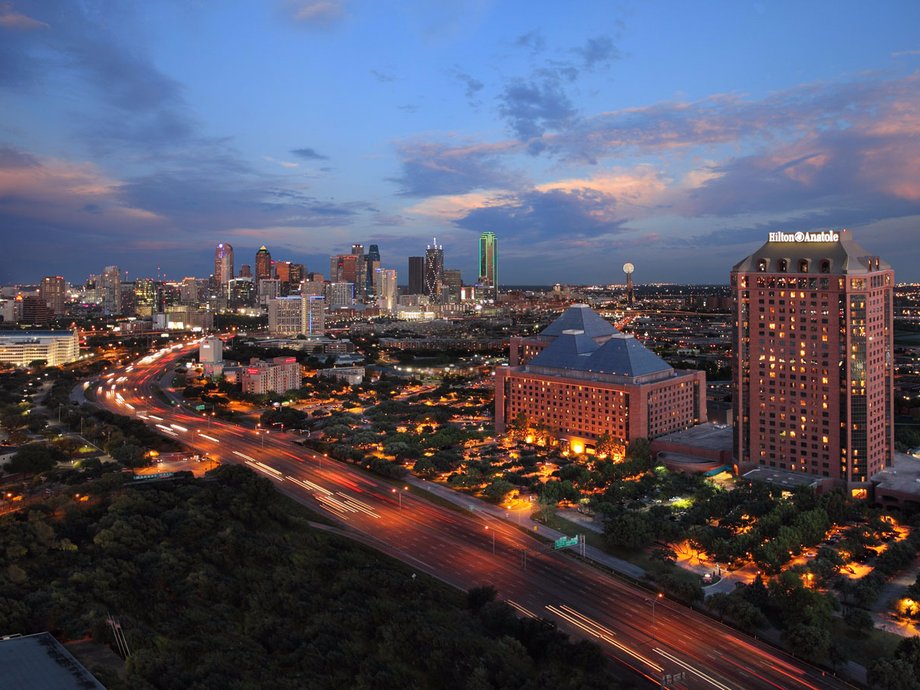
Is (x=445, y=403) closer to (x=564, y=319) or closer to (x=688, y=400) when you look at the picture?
(x=564, y=319)

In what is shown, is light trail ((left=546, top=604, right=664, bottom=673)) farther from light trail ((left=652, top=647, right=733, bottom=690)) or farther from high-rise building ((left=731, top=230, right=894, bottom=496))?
high-rise building ((left=731, top=230, right=894, bottom=496))

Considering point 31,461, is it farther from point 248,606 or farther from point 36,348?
point 36,348

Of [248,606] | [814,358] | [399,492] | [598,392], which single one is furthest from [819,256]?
[248,606]

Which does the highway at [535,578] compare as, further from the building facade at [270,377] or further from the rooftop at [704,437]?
the building facade at [270,377]

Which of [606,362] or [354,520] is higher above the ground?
[606,362]

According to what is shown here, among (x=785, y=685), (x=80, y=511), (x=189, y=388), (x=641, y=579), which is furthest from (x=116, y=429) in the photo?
(x=785, y=685)

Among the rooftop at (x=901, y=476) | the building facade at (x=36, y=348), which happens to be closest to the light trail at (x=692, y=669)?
the rooftop at (x=901, y=476)
